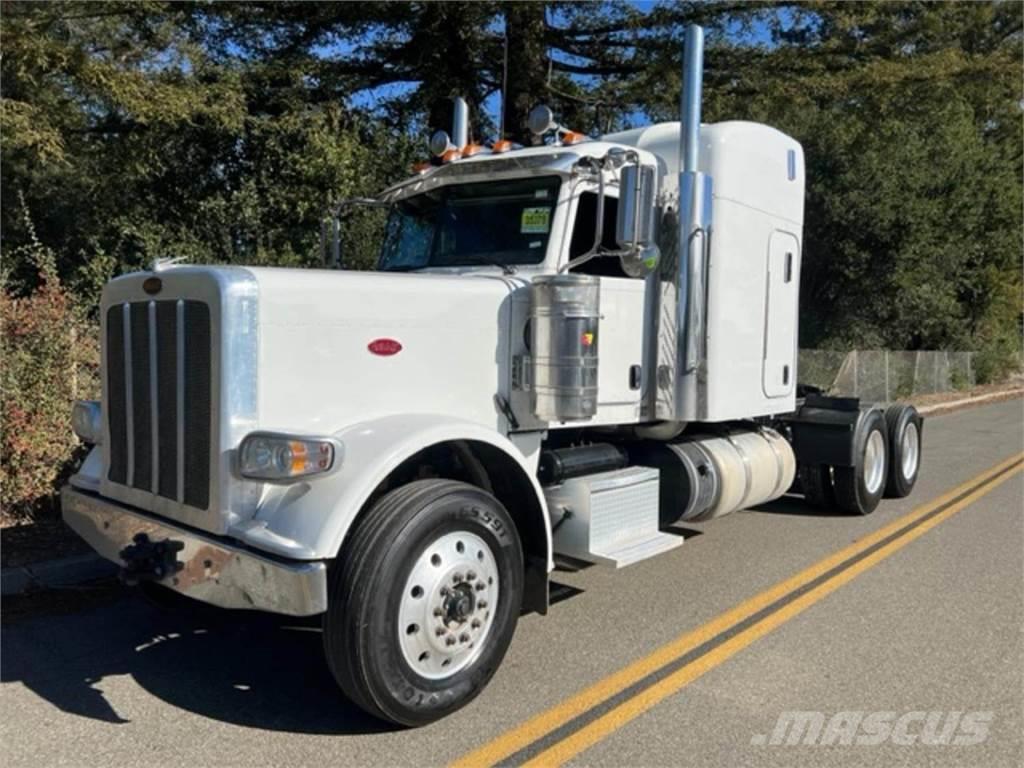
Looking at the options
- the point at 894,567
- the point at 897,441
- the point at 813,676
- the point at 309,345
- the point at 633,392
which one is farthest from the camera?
the point at 897,441

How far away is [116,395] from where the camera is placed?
14.4ft

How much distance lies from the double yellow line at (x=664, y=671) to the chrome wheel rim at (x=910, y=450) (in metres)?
1.96

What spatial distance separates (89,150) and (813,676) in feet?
41.4

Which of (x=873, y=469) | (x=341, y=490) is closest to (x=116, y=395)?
(x=341, y=490)

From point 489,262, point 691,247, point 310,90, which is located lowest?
point 489,262

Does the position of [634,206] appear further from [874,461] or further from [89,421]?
[874,461]

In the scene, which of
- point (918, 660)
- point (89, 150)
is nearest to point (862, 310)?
point (89, 150)

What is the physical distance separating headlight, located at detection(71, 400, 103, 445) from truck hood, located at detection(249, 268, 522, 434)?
5.01 feet

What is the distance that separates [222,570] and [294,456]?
562 mm

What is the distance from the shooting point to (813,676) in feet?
14.3

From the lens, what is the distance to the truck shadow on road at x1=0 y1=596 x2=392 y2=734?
3889mm

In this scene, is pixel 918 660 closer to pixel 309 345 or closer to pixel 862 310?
pixel 309 345

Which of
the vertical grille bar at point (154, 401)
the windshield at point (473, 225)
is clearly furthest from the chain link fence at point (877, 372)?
the vertical grille bar at point (154, 401)

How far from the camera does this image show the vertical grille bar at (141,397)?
4.11m
